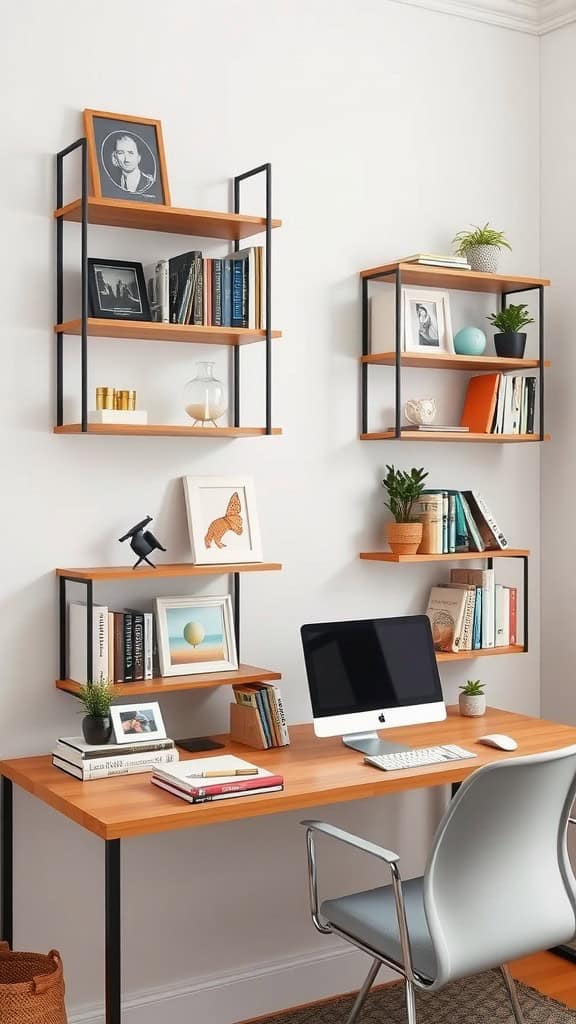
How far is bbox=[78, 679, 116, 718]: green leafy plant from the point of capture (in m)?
2.66

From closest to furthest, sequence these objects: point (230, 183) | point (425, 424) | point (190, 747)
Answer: point (190, 747) → point (230, 183) → point (425, 424)

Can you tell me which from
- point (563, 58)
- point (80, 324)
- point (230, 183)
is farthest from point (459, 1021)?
point (563, 58)

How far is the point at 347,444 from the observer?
340 cm

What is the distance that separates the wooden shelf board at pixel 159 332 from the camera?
276cm

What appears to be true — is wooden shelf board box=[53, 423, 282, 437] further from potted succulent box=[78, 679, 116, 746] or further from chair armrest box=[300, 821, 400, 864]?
chair armrest box=[300, 821, 400, 864]

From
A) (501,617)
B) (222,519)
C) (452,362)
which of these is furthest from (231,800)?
(452,362)

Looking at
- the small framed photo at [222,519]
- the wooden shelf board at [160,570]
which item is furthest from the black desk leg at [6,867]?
the small framed photo at [222,519]

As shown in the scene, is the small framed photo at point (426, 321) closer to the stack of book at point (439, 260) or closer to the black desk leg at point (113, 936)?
the stack of book at point (439, 260)

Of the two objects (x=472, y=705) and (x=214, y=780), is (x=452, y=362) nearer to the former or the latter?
(x=472, y=705)

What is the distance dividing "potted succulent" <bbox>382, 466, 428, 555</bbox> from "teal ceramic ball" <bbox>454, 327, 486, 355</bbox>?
1.32 ft

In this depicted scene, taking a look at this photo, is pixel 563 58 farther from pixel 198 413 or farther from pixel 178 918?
pixel 178 918

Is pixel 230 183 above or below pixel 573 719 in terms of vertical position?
above

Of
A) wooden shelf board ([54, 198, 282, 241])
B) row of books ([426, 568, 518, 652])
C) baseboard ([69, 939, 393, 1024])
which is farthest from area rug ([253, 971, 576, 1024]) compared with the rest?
wooden shelf board ([54, 198, 282, 241])

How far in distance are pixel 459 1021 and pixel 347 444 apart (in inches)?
64.6
